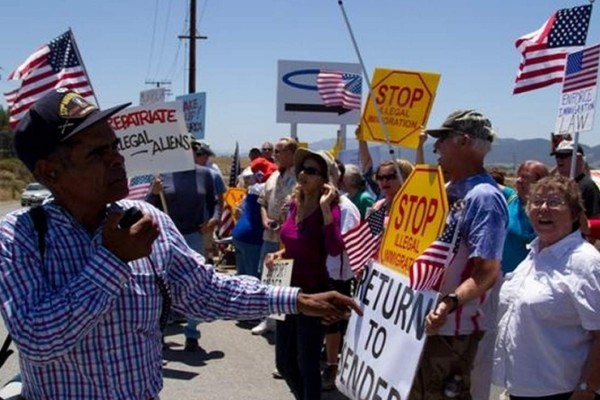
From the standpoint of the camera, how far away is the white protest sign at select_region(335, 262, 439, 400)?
138 inches

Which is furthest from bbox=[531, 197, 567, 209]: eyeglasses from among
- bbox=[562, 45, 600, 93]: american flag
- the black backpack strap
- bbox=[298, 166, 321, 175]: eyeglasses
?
bbox=[562, 45, 600, 93]: american flag

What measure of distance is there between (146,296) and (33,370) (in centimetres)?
37

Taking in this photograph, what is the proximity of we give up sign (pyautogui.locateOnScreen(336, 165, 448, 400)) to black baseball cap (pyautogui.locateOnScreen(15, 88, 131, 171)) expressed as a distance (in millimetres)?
1877

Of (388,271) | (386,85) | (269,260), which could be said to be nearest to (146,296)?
(388,271)

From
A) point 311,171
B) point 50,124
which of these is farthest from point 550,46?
point 50,124

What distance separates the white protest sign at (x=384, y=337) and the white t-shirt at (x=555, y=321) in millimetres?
495

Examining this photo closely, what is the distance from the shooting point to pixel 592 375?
11.2ft

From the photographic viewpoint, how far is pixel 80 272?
1973 mm

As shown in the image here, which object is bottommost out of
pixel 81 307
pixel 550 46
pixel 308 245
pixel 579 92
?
pixel 308 245

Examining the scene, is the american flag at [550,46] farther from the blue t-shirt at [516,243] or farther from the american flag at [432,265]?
the american flag at [432,265]

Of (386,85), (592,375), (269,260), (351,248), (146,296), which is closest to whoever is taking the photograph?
(146,296)

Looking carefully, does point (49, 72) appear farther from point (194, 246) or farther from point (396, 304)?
point (396, 304)

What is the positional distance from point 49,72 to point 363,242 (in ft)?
15.9

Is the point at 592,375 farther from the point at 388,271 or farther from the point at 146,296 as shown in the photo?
the point at 146,296
